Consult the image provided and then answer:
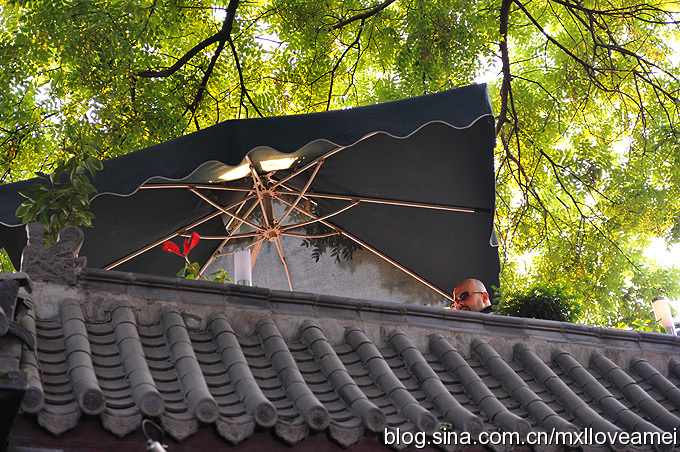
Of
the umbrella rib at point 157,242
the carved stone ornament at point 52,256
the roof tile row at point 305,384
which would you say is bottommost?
the roof tile row at point 305,384

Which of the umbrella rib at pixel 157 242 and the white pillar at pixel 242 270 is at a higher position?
the umbrella rib at pixel 157 242

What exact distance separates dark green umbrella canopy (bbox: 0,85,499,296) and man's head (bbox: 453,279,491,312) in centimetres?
66

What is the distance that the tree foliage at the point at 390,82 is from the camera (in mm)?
8227

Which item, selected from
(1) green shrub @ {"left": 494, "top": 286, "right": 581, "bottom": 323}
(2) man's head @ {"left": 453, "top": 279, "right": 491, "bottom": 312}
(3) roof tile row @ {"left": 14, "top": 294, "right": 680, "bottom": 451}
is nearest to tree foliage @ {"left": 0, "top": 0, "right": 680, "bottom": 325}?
(2) man's head @ {"left": 453, "top": 279, "right": 491, "bottom": 312}

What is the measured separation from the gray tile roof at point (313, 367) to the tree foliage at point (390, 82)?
14.5ft

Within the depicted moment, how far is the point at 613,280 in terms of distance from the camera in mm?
10898

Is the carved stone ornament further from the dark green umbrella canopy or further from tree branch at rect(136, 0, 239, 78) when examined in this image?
tree branch at rect(136, 0, 239, 78)

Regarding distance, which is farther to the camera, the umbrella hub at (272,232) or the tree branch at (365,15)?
the tree branch at (365,15)

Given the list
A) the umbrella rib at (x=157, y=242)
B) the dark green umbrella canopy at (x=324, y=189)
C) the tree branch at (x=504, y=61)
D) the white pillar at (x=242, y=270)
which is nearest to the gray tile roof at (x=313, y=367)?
the white pillar at (x=242, y=270)

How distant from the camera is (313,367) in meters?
3.83

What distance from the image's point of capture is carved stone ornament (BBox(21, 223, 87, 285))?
11.9 ft

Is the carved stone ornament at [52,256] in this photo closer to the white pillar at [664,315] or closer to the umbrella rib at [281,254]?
the umbrella rib at [281,254]

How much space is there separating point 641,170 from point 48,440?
9.96 meters

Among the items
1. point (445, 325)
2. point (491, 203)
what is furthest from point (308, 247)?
point (445, 325)
